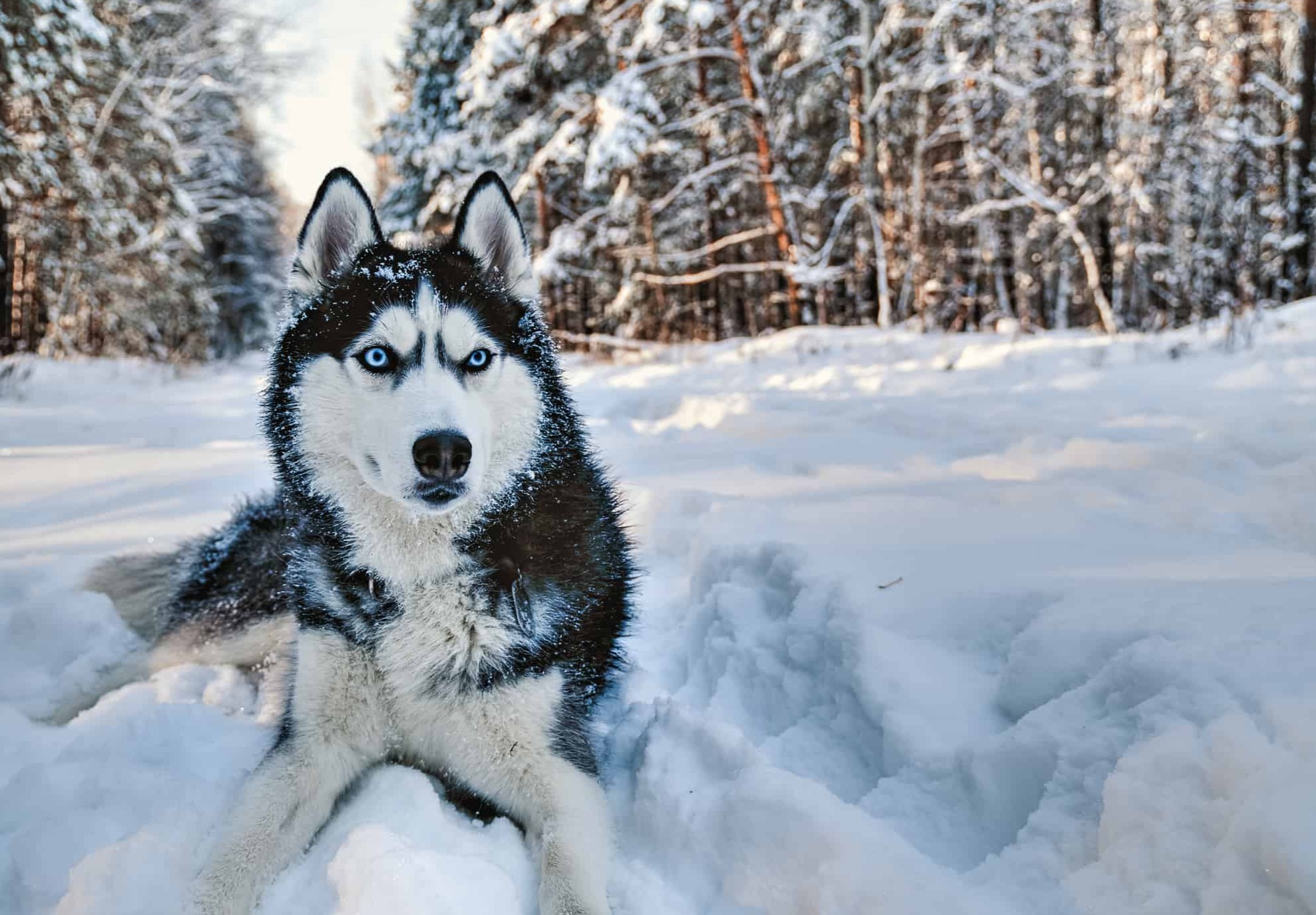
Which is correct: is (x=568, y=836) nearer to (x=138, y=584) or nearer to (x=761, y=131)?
(x=138, y=584)

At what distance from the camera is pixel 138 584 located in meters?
3.04

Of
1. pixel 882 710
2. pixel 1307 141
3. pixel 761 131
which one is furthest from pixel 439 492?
pixel 1307 141

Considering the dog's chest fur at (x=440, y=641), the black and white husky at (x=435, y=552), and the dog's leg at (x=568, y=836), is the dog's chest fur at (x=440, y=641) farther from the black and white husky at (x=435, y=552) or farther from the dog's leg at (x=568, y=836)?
the dog's leg at (x=568, y=836)

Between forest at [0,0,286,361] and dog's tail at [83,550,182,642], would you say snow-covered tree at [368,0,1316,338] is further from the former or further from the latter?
dog's tail at [83,550,182,642]

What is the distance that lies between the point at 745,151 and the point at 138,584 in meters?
16.1

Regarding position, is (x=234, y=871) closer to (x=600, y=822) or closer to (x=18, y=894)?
(x=18, y=894)

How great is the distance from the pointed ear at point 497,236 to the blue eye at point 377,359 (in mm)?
463

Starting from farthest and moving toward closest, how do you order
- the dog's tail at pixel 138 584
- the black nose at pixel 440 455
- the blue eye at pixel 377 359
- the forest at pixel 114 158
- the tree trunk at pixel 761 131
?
the tree trunk at pixel 761 131
the forest at pixel 114 158
the dog's tail at pixel 138 584
the blue eye at pixel 377 359
the black nose at pixel 440 455

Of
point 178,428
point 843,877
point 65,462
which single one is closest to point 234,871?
point 843,877

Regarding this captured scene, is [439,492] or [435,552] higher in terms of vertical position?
[439,492]

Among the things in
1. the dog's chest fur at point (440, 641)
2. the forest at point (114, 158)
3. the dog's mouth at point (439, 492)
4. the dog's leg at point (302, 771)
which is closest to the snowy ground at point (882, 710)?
the dog's leg at point (302, 771)

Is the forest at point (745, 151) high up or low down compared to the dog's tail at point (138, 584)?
up

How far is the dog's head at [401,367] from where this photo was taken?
1683mm

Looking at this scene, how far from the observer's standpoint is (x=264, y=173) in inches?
1141
